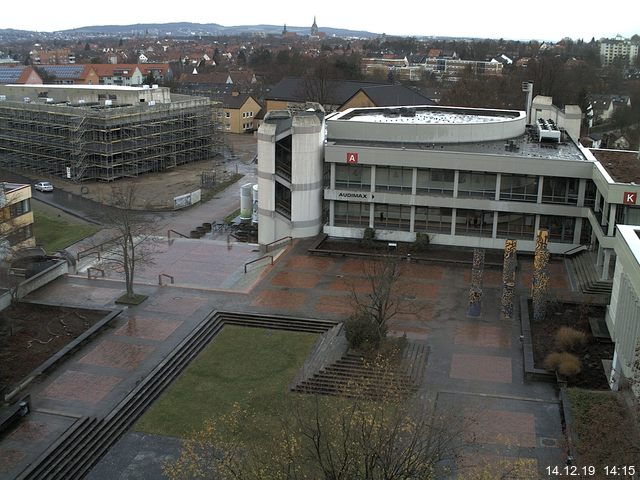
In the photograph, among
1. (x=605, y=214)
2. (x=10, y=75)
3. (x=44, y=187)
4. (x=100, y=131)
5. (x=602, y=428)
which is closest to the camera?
(x=602, y=428)

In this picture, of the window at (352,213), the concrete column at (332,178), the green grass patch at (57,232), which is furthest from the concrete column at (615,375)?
the green grass patch at (57,232)

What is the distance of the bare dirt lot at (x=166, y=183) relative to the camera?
194 feet

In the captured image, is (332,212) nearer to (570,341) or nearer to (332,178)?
(332,178)

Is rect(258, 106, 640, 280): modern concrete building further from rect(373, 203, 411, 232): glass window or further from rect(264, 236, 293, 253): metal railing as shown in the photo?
rect(264, 236, 293, 253): metal railing

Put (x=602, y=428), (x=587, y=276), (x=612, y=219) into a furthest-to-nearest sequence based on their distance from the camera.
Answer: (x=587, y=276), (x=612, y=219), (x=602, y=428)

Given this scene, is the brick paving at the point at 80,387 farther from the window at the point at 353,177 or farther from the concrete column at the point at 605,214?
the concrete column at the point at 605,214

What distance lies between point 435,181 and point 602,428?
2466 centimetres

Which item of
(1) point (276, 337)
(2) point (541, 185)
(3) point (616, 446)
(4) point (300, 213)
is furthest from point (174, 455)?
(2) point (541, 185)

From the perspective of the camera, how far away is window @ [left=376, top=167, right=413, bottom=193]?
42875mm

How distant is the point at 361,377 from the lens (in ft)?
89.2

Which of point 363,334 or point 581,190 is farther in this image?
point 581,190

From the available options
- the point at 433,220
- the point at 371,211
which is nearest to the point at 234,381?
the point at 371,211

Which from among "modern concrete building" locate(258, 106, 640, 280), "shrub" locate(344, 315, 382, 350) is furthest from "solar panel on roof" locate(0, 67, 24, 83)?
"shrub" locate(344, 315, 382, 350)

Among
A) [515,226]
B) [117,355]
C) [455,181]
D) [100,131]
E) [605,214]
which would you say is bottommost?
[117,355]
